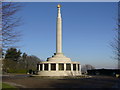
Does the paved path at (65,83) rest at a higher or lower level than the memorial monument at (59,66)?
lower

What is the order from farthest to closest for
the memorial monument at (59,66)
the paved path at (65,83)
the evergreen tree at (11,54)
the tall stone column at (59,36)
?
the tall stone column at (59,36) → the memorial monument at (59,66) → the paved path at (65,83) → the evergreen tree at (11,54)

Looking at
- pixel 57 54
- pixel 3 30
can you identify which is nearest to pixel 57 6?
pixel 57 54

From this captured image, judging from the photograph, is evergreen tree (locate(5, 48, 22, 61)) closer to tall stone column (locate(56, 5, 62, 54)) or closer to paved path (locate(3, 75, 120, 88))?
paved path (locate(3, 75, 120, 88))

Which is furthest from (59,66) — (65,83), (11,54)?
(65,83)

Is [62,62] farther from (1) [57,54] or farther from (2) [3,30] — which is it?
(2) [3,30]

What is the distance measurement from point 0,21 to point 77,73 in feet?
93.3

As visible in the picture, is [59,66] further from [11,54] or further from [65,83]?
[65,83]

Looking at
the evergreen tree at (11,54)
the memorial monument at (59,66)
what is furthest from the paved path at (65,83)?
the memorial monument at (59,66)

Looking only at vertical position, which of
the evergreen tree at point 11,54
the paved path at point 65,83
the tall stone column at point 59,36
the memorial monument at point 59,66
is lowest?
the paved path at point 65,83

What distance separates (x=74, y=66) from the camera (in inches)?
1486

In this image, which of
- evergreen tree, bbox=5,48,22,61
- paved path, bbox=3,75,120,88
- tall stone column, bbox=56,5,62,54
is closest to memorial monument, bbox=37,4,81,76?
tall stone column, bbox=56,5,62,54

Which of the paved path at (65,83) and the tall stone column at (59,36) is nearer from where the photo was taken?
the paved path at (65,83)

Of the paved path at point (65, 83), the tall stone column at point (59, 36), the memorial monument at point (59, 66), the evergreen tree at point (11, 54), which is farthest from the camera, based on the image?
the tall stone column at point (59, 36)

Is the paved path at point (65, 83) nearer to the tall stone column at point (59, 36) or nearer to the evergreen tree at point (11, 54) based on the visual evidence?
the evergreen tree at point (11, 54)
